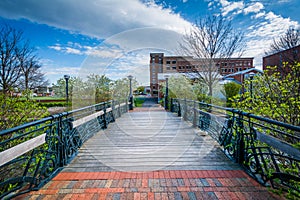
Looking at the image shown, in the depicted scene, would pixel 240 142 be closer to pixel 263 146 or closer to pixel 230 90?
pixel 263 146

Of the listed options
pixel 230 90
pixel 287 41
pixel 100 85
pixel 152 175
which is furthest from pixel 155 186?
pixel 287 41

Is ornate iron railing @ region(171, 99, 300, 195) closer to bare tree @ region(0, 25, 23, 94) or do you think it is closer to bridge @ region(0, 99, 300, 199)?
bridge @ region(0, 99, 300, 199)

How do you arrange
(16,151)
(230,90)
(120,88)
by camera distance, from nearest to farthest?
(16,151)
(120,88)
(230,90)

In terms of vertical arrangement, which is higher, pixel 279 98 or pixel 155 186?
pixel 279 98

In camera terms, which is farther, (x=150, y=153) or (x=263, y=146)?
(x=150, y=153)

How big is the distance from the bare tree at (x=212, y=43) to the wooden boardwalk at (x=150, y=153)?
7.70 meters

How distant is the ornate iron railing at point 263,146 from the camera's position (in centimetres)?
160

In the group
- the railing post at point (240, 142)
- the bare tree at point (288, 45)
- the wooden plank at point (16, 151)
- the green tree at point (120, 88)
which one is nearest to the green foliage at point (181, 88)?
the green tree at point (120, 88)

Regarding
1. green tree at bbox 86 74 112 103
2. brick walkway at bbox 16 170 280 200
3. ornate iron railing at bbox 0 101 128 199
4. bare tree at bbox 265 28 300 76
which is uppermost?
bare tree at bbox 265 28 300 76

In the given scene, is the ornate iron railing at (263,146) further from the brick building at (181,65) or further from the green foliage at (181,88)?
the brick building at (181,65)

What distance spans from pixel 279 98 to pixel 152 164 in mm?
1876

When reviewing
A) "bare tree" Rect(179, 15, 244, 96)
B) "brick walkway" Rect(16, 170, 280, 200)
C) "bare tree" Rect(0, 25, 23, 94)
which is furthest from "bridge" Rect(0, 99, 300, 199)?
"bare tree" Rect(0, 25, 23, 94)

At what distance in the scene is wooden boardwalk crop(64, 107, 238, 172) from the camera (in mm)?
2311

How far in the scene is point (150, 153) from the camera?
9.11 ft
